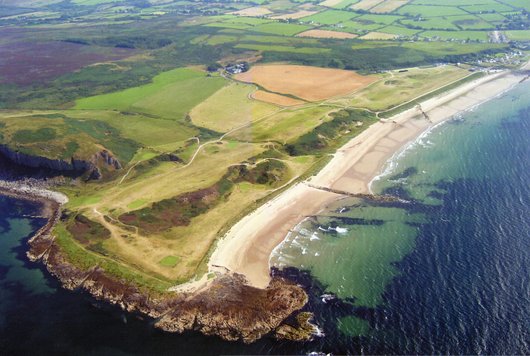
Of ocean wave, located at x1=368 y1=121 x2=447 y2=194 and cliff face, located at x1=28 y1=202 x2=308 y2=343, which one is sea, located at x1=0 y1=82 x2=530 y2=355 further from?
cliff face, located at x1=28 y1=202 x2=308 y2=343

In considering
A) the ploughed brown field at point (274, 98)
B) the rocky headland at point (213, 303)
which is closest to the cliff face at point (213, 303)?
the rocky headland at point (213, 303)

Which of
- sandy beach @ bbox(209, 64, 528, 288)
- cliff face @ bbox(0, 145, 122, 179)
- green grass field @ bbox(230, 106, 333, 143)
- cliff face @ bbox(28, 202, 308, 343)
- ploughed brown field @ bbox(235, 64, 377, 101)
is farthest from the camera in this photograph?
ploughed brown field @ bbox(235, 64, 377, 101)

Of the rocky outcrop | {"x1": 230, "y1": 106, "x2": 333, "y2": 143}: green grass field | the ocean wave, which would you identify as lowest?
the rocky outcrop

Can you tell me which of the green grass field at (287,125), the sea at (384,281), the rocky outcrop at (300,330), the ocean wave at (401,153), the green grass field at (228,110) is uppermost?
the green grass field at (228,110)

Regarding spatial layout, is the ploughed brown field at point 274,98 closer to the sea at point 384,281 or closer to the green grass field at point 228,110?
the green grass field at point 228,110

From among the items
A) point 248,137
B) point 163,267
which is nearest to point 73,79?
point 248,137

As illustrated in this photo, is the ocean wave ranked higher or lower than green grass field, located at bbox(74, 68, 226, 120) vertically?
lower

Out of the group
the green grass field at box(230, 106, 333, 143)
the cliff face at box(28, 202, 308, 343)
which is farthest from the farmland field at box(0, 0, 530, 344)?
the cliff face at box(28, 202, 308, 343)

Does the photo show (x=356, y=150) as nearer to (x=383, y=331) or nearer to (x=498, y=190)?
(x=498, y=190)
